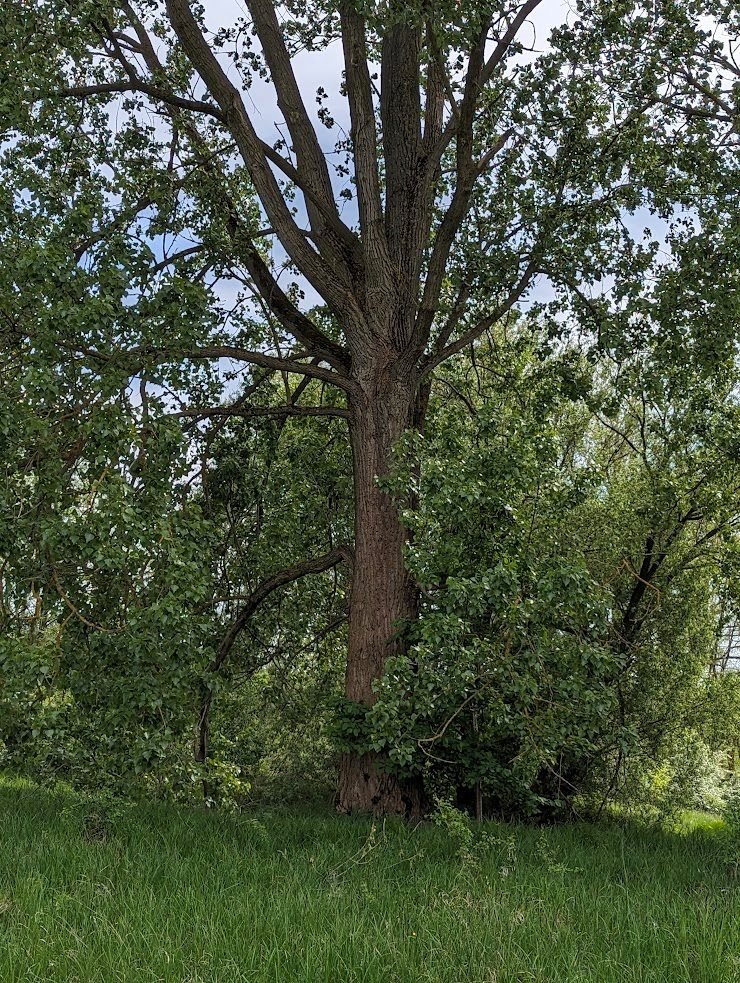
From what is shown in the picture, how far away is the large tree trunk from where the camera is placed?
31.1 ft

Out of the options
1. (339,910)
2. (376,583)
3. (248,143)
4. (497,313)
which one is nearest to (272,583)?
(376,583)

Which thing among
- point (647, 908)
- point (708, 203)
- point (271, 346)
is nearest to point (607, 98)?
point (708, 203)

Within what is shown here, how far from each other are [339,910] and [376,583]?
16.0ft

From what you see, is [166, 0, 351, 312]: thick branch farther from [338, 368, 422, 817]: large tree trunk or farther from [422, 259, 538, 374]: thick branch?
[422, 259, 538, 374]: thick branch

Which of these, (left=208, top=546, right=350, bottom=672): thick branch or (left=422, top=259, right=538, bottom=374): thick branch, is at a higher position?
(left=422, top=259, right=538, bottom=374): thick branch

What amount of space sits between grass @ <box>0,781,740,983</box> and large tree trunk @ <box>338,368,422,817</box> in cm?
148

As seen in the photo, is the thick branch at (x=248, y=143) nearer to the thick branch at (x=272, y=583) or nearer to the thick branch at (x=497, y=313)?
the thick branch at (x=497, y=313)

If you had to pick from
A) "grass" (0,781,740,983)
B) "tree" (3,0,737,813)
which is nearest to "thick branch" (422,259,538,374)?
"tree" (3,0,737,813)

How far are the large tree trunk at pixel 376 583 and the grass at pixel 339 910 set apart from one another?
1476 millimetres

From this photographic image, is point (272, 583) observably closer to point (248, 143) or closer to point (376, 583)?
point (376, 583)

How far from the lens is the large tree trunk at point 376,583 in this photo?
9.49 metres

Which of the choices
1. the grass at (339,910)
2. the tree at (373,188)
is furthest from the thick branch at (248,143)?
the grass at (339,910)

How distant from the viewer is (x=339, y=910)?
17.3 feet

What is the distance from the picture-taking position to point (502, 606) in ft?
24.5
